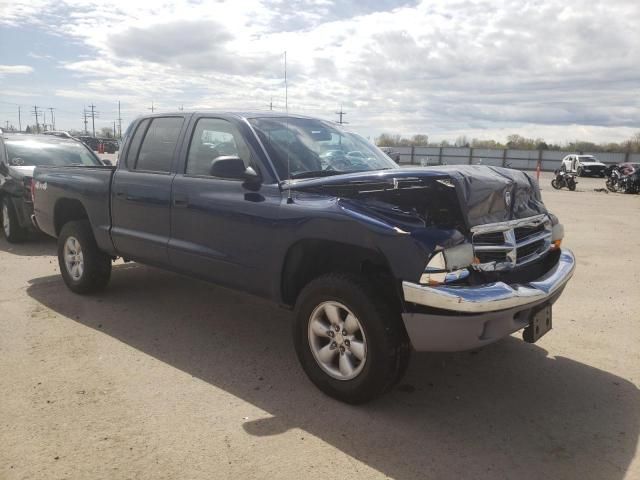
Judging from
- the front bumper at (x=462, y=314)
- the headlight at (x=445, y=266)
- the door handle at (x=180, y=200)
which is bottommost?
the front bumper at (x=462, y=314)

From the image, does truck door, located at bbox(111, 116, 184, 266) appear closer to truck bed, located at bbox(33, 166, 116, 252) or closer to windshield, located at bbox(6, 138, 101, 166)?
truck bed, located at bbox(33, 166, 116, 252)

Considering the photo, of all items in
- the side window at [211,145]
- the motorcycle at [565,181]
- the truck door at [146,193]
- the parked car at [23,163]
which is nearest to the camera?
the side window at [211,145]

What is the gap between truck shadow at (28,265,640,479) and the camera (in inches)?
115

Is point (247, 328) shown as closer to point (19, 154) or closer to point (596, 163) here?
point (19, 154)

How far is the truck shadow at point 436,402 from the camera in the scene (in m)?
2.92

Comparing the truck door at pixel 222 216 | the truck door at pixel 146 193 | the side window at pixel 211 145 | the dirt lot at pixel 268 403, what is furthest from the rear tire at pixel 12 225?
the side window at pixel 211 145

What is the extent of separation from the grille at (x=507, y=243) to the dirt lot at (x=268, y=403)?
94 centimetres

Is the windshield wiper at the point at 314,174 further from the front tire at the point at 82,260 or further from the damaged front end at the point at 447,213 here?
the front tire at the point at 82,260

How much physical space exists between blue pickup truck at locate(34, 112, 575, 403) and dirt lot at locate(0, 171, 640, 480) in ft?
1.49

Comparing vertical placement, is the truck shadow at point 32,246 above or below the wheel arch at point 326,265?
below

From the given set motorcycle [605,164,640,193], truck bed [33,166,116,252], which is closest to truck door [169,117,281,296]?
truck bed [33,166,116,252]

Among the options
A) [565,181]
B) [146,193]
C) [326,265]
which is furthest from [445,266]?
[565,181]

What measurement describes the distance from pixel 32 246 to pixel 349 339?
22.7 ft

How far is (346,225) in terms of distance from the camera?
3.30 m
